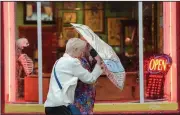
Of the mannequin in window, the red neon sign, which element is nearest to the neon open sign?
the red neon sign

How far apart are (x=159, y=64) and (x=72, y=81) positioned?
3.44 metres

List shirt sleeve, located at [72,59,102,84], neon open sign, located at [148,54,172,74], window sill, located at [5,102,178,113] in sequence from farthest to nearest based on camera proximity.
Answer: neon open sign, located at [148,54,172,74]
window sill, located at [5,102,178,113]
shirt sleeve, located at [72,59,102,84]

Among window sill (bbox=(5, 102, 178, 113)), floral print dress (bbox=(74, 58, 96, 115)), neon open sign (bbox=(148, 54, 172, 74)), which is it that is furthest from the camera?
neon open sign (bbox=(148, 54, 172, 74))

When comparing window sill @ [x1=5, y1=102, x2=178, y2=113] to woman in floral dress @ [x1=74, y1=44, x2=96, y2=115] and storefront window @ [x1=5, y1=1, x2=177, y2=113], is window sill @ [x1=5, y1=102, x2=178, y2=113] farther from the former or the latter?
woman in floral dress @ [x1=74, y1=44, x2=96, y2=115]

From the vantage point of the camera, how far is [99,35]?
7.79 meters

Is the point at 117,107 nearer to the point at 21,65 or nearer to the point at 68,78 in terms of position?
the point at 21,65

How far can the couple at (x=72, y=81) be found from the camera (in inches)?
184

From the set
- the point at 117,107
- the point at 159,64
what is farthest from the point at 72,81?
the point at 159,64

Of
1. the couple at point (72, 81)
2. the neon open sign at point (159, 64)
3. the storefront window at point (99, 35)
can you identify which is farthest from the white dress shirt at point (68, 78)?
the neon open sign at point (159, 64)

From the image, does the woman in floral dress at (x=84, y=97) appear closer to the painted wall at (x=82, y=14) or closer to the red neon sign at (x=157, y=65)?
the painted wall at (x=82, y=14)

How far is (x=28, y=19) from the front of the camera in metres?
7.67

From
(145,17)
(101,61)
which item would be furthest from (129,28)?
(101,61)

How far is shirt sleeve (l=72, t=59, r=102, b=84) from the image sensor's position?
465cm

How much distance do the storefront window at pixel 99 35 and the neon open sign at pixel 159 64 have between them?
0.08 m
